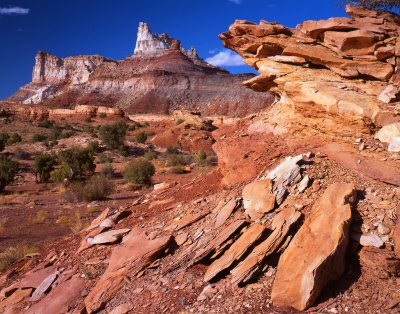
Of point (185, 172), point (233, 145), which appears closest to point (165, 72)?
point (185, 172)

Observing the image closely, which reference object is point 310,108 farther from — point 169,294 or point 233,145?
point 169,294

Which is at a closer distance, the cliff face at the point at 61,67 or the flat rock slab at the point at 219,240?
the flat rock slab at the point at 219,240

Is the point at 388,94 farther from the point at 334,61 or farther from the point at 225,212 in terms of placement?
the point at 225,212

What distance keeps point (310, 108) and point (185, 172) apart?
52.0 ft

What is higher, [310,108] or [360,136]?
[310,108]

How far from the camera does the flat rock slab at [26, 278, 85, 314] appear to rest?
5918 millimetres

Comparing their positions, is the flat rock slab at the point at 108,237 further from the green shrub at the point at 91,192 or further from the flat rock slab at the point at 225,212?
the green shrub at the point at 91,192

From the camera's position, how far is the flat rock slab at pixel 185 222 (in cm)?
666

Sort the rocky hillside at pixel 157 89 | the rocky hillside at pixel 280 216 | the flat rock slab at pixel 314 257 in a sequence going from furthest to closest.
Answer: the rocky hillside at pixel 157 89
the rocky hillside at pixel 280 216
the flat rock slab at pixel 314 257

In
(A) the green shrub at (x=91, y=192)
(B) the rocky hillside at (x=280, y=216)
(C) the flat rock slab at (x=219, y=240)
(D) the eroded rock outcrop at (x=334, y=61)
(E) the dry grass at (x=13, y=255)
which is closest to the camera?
(B) the rocky hillside at (x=280, y=216)

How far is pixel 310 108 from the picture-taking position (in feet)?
24.5

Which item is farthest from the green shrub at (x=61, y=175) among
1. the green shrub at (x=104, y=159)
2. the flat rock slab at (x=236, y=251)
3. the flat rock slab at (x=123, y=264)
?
the flat rock slab at (x=236, y=251)

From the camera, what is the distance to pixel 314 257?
471 centimetres

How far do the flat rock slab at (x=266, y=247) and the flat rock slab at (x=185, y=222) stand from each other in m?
1.64
